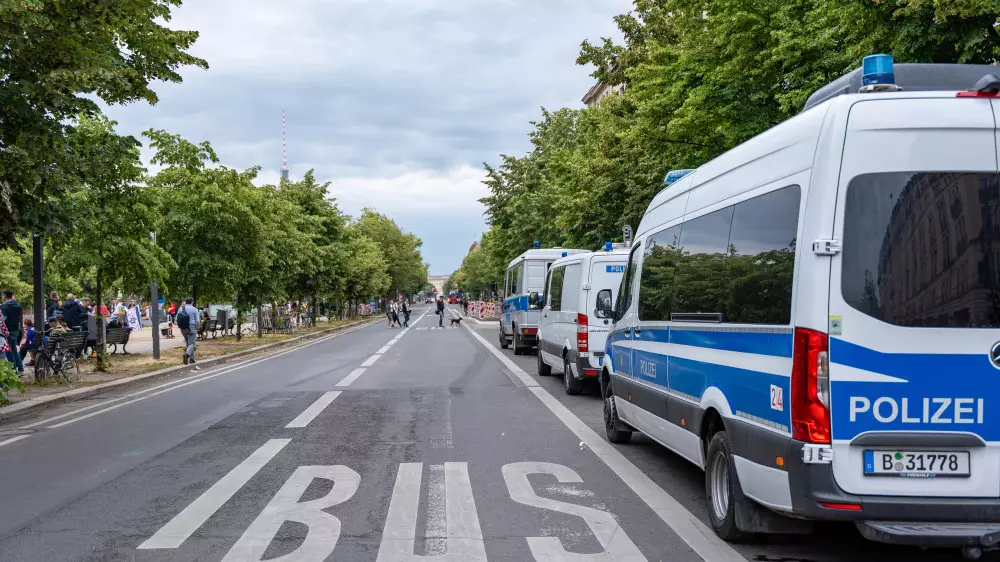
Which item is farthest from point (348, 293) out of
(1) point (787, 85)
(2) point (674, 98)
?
(1) point (787, 85)

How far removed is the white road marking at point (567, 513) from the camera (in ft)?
17.2

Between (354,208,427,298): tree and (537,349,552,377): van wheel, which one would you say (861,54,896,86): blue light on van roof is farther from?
(354,208,427,298): tree

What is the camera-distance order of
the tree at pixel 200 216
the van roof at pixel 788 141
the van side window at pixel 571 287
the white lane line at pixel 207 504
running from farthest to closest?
the tree at pixel 200 216, the van side window at pixel 571 287, the white lane line at pixel 207 504, the van roof at pixel 788 141

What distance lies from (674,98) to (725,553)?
62.8 feet

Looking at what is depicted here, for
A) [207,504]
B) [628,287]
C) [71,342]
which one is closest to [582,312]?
[628,287]

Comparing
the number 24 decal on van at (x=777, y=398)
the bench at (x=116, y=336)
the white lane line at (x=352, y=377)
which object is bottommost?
the white lane line at (x=352, y=377)

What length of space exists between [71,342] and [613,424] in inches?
500

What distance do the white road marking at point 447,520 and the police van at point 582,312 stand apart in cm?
545

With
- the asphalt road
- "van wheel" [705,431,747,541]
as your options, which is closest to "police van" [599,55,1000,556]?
"van wheel" [705,431,747,541]

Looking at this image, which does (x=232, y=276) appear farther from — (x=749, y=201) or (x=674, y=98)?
(x=749, y=201)

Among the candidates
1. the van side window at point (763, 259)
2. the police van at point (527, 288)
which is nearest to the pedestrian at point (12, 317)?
the police van at point (527, 288)

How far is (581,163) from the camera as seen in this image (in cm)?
3183

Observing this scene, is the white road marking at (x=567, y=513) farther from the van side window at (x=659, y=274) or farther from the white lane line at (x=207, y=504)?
the white lane line at (x=207, y=504)

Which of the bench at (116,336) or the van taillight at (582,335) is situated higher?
the van taillight at (582,335)
